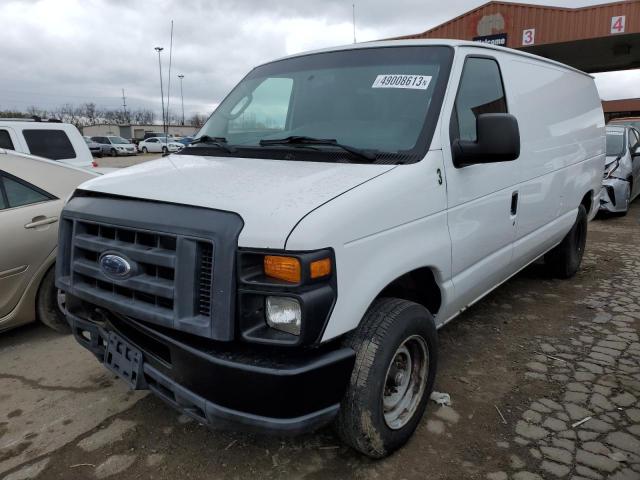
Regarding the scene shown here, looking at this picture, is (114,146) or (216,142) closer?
A: (216,142)

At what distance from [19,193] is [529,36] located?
19.6 metres

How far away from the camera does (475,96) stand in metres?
3.19

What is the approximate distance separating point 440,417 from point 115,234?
210cm

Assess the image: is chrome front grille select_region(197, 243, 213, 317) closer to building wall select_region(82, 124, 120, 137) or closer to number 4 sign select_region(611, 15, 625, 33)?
number 4 sign select_region(611, 15, 625, 33)

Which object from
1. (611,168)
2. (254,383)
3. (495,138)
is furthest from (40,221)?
(611,168)

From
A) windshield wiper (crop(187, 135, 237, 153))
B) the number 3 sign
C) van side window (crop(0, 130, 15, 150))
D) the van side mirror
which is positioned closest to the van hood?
windshield wiper (crop(187, 135, 237, 153))

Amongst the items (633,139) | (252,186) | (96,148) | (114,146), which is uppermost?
(114,146)

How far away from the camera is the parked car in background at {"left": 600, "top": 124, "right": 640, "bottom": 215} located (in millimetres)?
9461

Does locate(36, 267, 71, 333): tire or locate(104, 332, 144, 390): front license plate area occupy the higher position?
locate(104, 332, 144, 390): front license plate area

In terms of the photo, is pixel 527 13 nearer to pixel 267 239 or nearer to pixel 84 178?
pixel 84 178

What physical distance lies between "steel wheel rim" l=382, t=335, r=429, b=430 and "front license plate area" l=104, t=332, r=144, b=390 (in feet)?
4.04

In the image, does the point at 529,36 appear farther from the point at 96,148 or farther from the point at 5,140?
the point at 96,148

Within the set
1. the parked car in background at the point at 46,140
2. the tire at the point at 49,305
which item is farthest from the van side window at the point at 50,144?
the tire at the point at 49,305

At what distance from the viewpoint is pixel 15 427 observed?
2934 millimetres
